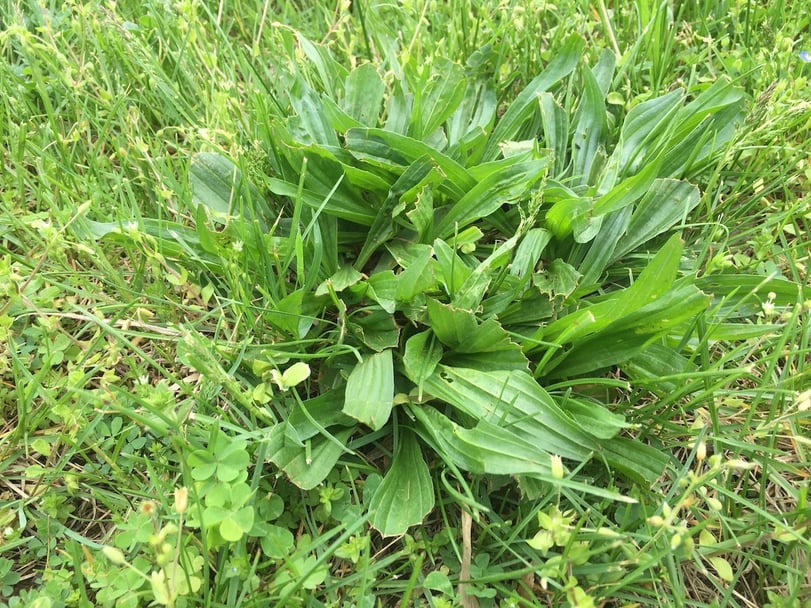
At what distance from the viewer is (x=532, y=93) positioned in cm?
177

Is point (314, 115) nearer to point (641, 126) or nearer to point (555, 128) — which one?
point (555, 128)

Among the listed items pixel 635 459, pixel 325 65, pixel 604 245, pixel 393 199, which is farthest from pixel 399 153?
pixel 635 459

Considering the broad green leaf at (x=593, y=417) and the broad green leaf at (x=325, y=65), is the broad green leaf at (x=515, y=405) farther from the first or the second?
the broad green leaf at (x=325, y=65)

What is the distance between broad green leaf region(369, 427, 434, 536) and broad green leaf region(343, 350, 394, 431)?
0.10 meters

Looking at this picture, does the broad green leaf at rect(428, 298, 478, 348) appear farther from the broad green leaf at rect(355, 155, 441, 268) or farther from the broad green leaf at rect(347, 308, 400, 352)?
the broad green leaf at rect(355, 155, 441, 268)

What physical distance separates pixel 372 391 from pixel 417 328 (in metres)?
0.24

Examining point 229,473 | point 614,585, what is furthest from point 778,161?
point 229,473

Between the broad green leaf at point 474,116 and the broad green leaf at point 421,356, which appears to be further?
the broad green leaf at point 474,116

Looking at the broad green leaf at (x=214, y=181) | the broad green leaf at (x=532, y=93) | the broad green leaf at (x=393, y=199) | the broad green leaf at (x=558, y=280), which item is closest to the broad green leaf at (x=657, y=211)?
the broad green leaf at (x=558, y=280)

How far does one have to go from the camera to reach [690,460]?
1.26 m

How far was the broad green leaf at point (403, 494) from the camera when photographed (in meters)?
1.21

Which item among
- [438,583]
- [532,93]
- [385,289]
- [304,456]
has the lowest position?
[438,583]

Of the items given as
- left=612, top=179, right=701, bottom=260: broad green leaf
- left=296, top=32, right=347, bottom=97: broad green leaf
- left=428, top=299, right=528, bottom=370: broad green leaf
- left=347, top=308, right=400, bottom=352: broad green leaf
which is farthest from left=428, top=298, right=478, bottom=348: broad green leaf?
left=296, top=32, right=347, bottom=97: broad green leaf

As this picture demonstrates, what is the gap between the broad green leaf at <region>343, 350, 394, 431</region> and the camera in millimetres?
1253
